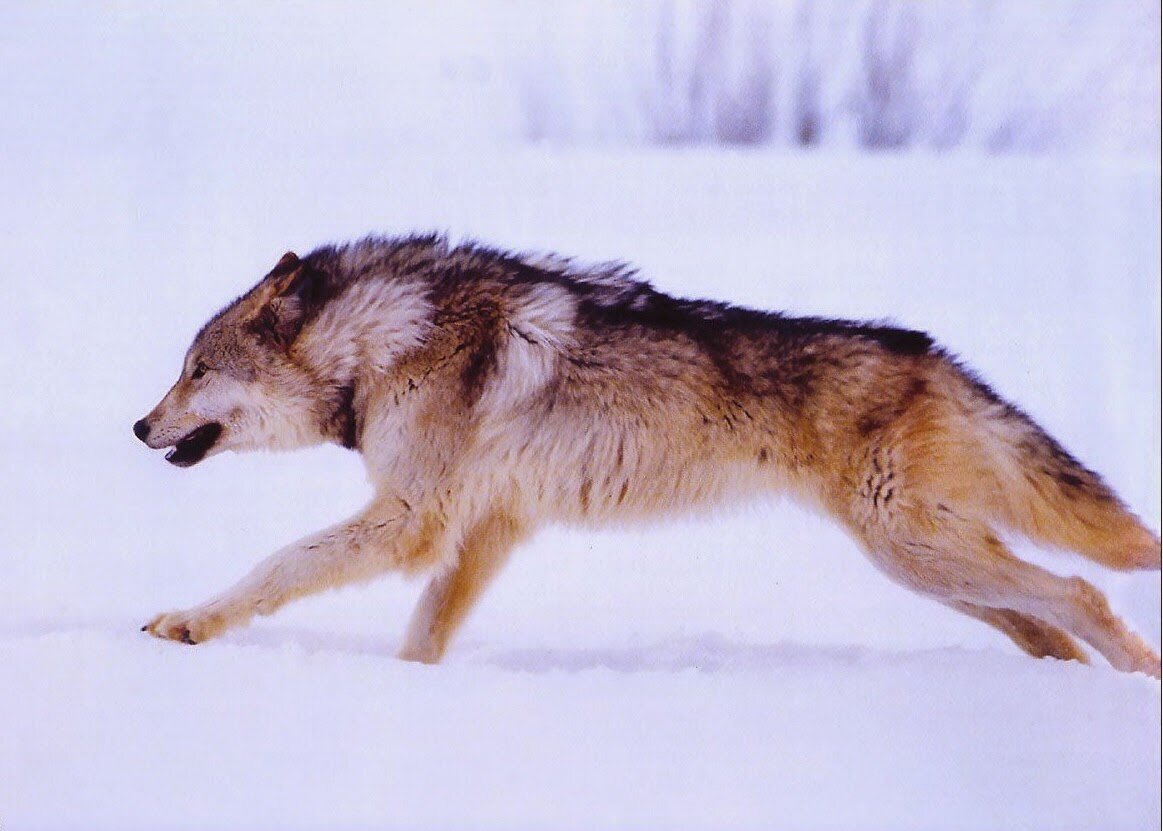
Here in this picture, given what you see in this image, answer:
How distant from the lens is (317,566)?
3164 mm

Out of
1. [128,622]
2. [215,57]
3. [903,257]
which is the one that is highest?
[215,57]

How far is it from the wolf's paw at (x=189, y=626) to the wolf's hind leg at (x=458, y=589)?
25.6 inches

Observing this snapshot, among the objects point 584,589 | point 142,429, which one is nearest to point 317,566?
point 142,429

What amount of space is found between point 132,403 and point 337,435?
A: 96 cm

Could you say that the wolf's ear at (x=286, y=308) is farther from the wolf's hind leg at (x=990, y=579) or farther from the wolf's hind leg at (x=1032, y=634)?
the wolf's hind leg at (x=1032, y=634)

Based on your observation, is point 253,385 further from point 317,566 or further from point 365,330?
point 317,566

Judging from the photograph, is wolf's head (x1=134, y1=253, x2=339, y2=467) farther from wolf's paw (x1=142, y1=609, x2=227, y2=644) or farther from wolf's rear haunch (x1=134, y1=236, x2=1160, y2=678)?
wolf's paw (x1=142, y1=609, x2=227, y2=644)

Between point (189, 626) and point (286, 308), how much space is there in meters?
1.07

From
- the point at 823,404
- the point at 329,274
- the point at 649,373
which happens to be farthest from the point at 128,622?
the point at 823,404

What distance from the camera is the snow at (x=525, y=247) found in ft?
9.66

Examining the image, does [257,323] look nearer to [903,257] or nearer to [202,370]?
[202,370]

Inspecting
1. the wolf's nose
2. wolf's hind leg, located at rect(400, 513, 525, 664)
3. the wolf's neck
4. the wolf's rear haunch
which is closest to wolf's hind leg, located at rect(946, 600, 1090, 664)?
the wolf's rear haunch

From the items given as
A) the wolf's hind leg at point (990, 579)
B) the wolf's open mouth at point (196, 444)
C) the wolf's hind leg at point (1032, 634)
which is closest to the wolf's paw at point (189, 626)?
the wolf's open mouth at point (196, 444)

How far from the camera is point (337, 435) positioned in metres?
3.54
